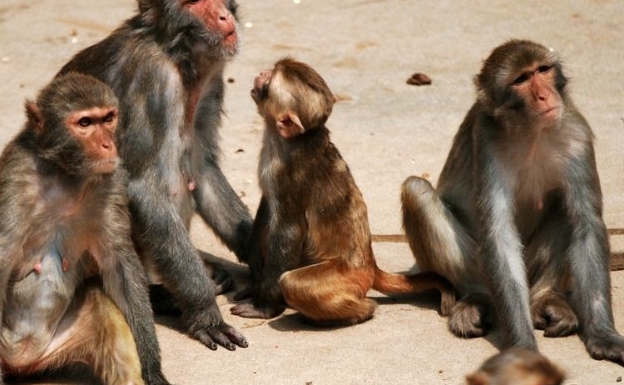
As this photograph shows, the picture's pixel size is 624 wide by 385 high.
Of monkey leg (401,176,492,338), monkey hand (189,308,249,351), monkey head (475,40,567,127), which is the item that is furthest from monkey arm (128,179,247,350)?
monkey head (475,40,567,127)

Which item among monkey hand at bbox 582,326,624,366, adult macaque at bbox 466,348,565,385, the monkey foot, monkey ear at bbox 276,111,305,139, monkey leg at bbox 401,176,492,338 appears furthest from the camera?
monkey leg at bbox 401,176,492,338

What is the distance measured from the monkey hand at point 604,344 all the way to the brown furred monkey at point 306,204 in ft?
3.57

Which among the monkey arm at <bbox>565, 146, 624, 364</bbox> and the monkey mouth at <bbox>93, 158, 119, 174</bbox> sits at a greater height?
the monkey mouth at <bbox>93, 158, 119, 174</bbox>

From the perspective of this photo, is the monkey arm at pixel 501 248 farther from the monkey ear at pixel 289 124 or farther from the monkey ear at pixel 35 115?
the monkey ear at pixel 35 115

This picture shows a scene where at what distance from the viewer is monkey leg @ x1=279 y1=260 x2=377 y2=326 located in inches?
381

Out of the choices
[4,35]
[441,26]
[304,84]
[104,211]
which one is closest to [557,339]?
[304,84]

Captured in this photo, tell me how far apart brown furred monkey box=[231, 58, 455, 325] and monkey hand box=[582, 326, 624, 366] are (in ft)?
3.57

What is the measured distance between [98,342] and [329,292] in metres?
1.69

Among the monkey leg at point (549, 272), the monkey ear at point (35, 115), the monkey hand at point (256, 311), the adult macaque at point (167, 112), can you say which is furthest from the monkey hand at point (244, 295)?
the monkey ear at point (35, 115)

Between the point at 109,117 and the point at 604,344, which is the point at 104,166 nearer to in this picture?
the point at 109,117

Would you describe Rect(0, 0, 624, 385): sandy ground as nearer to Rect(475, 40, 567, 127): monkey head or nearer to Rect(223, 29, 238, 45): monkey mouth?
Rect(223, 29, 238, 45): monkey mouth

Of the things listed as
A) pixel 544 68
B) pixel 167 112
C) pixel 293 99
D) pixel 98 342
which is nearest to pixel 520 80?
pixel 544 68

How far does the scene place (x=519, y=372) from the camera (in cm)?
706

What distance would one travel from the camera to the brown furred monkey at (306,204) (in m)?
9.88
